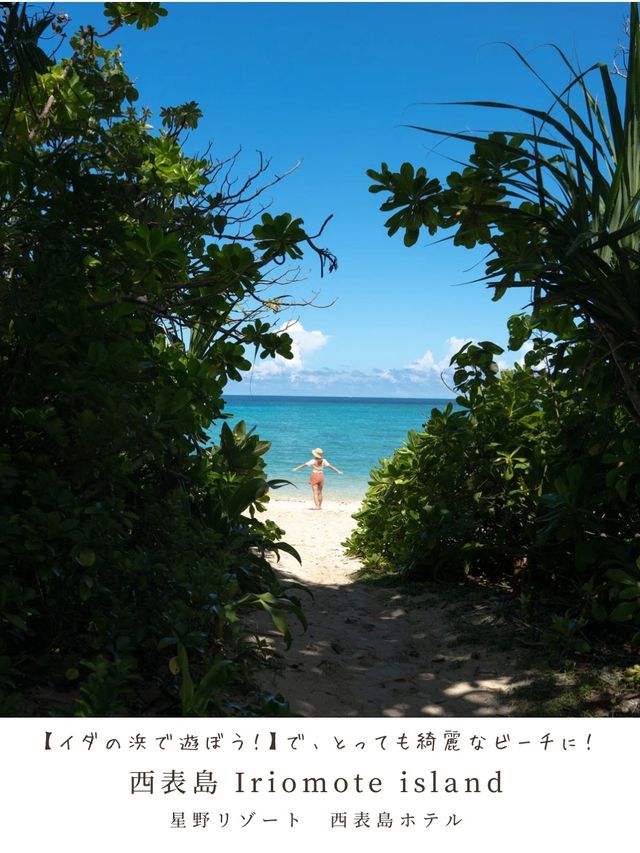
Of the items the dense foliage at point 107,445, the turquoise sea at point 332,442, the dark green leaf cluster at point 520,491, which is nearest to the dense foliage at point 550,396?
the dark green leaf cluster at point 520,491

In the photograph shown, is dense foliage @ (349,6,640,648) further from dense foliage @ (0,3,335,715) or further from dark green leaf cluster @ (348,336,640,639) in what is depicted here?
dense foliage @ (0,3,335,715)

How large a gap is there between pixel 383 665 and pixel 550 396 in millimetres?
2422

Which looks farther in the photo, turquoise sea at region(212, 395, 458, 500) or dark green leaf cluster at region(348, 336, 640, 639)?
turquoise sea at region(212, 395, 458, 500)

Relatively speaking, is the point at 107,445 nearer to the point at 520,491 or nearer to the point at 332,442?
the point at 520,491

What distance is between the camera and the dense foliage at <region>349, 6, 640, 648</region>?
314cm

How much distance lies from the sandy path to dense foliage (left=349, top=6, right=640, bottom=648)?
1.78ft

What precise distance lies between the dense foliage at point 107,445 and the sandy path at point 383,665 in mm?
407

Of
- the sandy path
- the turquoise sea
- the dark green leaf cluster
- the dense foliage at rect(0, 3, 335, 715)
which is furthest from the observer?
the turquoise sea

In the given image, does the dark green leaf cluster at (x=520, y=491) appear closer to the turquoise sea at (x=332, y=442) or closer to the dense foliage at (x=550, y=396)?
the dense foliage at (x=550, y=396)

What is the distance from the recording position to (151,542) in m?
3.14

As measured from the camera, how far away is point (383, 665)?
13.3 ft

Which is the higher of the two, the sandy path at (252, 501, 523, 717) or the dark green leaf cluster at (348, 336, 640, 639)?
the dark green leaf cluster at (348, 336, 640, 639)

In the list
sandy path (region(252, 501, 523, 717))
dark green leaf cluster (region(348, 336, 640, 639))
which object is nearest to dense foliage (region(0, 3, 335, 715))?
sandy path (region(252, 501, 523, 717))

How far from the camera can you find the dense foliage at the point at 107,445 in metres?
2.57
